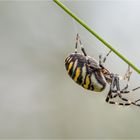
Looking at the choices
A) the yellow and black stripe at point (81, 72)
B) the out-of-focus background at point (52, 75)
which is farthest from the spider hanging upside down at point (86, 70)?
the out-of-focus background at point (52, 75)

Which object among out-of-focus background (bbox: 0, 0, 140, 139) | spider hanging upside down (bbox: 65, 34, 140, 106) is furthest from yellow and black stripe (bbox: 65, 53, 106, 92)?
out-of-focus background (bbox: 0, 0, 140, 139)

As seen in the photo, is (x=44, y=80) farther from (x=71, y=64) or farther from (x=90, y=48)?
(x=71, y=64)

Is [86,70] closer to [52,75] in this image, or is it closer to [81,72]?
[81,72]

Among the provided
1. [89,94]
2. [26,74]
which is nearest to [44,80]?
[26,74]

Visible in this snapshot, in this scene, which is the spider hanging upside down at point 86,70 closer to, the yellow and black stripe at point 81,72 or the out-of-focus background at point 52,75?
the yellow and black stripe at point 81,72

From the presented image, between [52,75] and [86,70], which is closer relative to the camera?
[86,70]

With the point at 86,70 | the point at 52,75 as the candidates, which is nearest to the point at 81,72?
the point at 86,70

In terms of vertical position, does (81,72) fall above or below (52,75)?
below

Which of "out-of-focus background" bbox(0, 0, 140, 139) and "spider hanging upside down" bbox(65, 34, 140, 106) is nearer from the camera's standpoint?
"spider hanging upside down" bbox(65, 34, 140, 106)

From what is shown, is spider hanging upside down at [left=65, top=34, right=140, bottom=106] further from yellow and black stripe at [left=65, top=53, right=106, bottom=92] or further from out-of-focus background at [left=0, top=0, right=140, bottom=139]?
out-of-focus background at [left=0, top=0, right=140, bottom=139]
